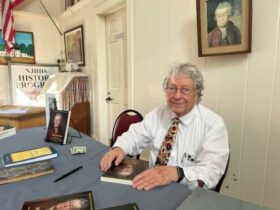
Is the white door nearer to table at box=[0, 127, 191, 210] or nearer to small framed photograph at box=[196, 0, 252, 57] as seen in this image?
small framed photograph at box=[196, 0, 252, 57]

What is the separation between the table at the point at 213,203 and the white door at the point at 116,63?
235 centimetres

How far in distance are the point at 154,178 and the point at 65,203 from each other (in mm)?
375

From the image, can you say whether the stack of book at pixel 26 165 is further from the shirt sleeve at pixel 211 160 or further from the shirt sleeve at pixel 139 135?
the shirt sleeve at pixel 211 160

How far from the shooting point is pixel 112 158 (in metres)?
Result: 1.24

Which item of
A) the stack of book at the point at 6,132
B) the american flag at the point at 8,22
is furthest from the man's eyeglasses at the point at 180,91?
the american flag at the point at 8,22

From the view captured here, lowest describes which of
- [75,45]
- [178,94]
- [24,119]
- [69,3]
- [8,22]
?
[24,119]

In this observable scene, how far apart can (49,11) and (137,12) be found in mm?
2586

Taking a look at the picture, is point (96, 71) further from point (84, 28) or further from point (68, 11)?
point (68, 11)

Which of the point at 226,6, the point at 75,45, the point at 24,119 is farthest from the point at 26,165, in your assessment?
the point at 75,45

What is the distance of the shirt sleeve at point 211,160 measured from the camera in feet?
3.66

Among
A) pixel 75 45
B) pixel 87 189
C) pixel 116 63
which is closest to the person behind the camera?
pixel 87 189

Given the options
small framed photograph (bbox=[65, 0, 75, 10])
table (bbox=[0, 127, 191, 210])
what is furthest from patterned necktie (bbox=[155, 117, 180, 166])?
small framed photograph (bbox=[65, 0, 75, 10])

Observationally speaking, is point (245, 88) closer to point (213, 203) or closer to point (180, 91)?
point (180, 91)

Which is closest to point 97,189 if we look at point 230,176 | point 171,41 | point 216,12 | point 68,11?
point 230,176
